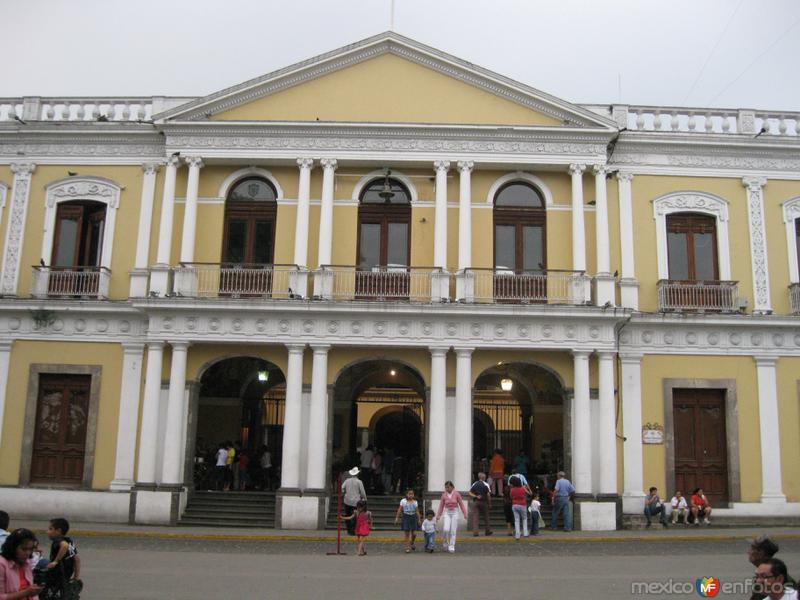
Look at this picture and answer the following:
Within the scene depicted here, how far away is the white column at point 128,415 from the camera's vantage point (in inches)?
792

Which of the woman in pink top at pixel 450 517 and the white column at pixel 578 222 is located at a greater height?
the white column at pixel 578 222

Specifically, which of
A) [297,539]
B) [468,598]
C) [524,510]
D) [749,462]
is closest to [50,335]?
[297,539]

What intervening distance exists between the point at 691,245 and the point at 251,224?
11524 mm

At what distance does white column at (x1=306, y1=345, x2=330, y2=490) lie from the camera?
63.1ft

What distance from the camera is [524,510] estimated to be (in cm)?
1748

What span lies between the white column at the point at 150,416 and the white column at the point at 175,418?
283 millimetres

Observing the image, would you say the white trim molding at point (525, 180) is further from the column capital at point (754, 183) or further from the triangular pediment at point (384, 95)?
the column capital at point (754, 183)

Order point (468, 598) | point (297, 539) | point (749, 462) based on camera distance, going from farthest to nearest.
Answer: point (749, 462)
point (297, 539)
point (468, 598)

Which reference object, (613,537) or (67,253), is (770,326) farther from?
(67,253)

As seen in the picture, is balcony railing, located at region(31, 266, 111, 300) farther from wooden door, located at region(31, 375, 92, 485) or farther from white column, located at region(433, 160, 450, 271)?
white column, located at region(433, 160, 450, 271)

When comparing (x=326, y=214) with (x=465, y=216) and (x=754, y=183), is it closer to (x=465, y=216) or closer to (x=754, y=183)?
(x=465, y=216)

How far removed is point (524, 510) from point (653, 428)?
476 centimetres

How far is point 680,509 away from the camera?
1969cm

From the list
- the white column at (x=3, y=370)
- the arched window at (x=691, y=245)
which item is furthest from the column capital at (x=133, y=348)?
the arched window at (x=691, y=245)
